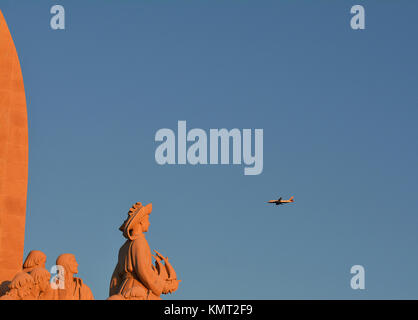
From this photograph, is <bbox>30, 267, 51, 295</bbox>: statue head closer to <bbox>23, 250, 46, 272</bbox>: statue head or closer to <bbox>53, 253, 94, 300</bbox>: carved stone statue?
<bbox>53, 253, 94, 300</bbox>: carved stone statue

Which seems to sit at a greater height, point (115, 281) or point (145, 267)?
point (145, 267)

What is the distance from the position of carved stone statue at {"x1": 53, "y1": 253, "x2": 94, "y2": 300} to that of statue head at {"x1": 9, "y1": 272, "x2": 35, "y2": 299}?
4.01ft

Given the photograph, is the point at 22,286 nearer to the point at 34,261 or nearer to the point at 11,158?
the point at 34,261

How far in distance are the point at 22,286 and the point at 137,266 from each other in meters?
3.11

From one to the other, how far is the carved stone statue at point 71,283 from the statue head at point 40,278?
33.1 inches

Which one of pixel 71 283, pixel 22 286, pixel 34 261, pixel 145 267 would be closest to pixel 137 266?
pixel 145 267

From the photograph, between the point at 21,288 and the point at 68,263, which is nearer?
the point at 21,288

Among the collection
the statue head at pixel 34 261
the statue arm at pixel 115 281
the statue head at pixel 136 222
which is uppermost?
the statue head at pixel 136 222

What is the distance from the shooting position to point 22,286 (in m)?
22.4

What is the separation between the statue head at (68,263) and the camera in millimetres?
23969

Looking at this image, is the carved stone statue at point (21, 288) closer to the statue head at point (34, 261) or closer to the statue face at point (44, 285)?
the statue face at point (44, 285)

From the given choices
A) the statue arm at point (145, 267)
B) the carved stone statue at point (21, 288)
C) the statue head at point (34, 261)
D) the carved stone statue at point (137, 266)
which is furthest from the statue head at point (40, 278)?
the statue arm at point (145, 267)

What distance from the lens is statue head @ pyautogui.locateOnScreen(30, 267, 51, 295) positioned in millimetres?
22672
